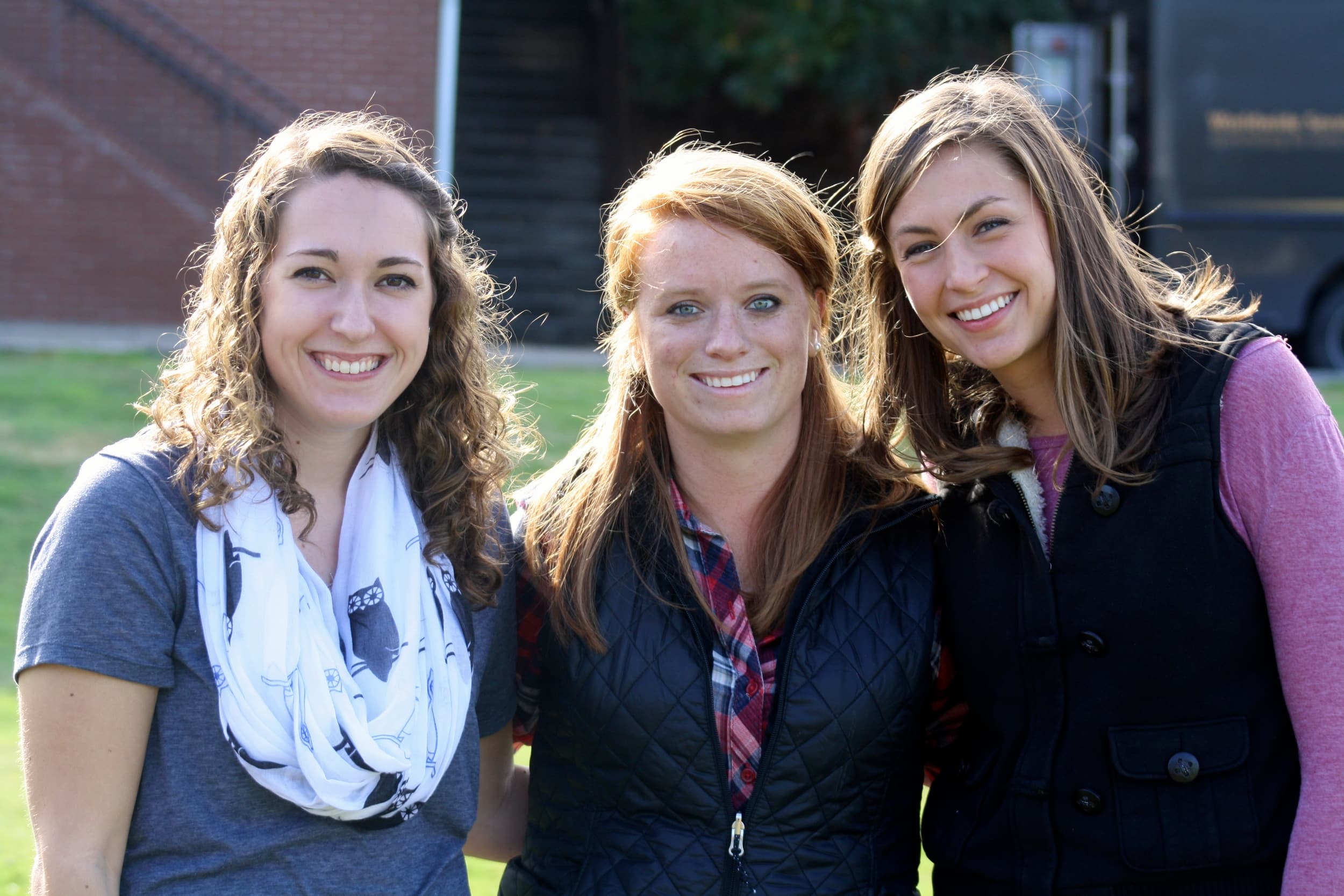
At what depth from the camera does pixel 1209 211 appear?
432 inches

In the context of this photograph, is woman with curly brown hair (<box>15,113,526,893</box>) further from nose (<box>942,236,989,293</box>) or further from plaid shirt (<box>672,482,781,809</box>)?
nose (<box>942,236,989,293</box>)

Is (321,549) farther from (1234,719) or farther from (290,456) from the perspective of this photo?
(1234,719)

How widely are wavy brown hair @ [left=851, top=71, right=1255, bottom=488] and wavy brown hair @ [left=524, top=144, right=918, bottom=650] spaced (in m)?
0.13

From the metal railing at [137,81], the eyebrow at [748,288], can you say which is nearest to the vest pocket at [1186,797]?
the eyebrow at [748,288]

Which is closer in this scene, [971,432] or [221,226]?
[221,226]

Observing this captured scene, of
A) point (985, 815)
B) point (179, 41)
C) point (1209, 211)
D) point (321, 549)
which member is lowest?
point (985, 815)

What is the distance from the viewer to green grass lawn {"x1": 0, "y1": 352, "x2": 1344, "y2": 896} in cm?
577

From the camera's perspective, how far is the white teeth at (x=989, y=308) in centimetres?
238

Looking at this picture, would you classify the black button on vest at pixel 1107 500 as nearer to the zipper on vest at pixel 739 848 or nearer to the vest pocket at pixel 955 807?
the vest pocket at pixel 955 807

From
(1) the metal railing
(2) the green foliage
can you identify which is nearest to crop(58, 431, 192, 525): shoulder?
(1) the metal railing

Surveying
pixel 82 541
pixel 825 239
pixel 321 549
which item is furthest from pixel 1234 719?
pixel 82 541

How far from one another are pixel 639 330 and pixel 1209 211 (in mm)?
9546

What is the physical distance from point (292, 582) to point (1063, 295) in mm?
1403

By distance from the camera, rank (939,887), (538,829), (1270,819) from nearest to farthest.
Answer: (1270,819), (939,887), (538,829)
